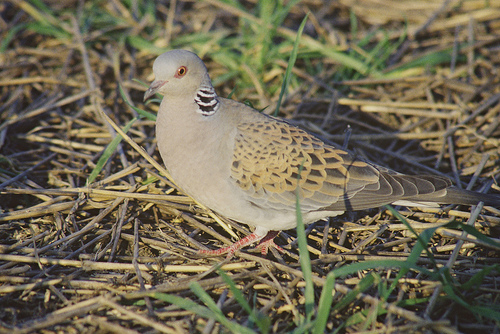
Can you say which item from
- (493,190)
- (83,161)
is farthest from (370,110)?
(83,161)

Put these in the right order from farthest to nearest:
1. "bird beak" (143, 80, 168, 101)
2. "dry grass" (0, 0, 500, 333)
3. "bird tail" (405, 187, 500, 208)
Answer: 1. "bird tail" (405, 187, 500, 208)
2. "bird beak" (143, 80, 168, 101)
3. "dry grass" (0, 0, 500, 333)

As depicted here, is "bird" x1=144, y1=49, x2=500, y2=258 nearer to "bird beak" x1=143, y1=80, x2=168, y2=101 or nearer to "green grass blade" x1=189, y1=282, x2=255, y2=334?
"bird beak" x1=143, y1=80, x2=168, y2=101

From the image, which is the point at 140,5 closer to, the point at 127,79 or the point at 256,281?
the point at 127,79

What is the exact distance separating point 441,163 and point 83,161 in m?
3.93

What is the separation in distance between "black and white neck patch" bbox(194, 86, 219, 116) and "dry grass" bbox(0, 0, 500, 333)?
93 cm

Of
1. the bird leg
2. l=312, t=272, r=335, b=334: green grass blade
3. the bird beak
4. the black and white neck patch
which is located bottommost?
the bird leg

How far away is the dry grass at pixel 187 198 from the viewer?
3.18 meters

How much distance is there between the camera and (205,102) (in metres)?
3.77

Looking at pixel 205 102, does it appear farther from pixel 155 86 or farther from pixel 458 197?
pixel 458 197

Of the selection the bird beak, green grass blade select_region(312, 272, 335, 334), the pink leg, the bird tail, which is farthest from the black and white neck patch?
the bird tail

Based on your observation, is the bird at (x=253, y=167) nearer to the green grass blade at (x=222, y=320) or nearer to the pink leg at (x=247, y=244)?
the pink leg at (x=247, y=244)

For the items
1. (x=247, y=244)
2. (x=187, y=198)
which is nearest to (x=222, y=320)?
(x=247, y=244)

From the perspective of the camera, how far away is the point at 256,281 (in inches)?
137

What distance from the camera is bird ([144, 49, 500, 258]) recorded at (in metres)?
3.62
